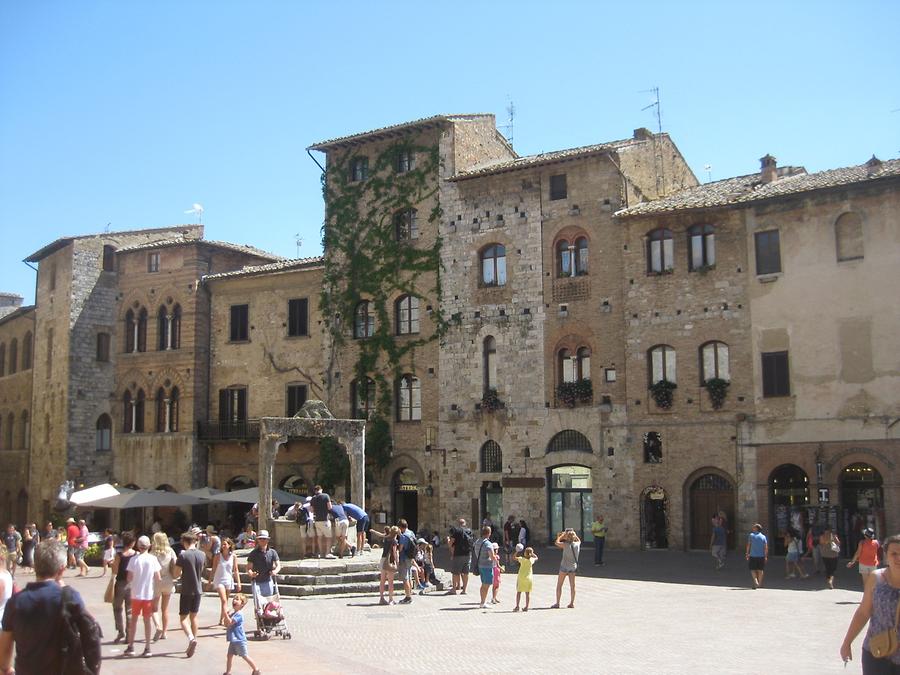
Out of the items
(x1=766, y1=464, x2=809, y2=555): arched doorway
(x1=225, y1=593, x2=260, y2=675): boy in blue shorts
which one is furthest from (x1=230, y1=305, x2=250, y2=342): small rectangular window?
(x1=225, y1=593, x2=260, y2=675): boy in blue shorts

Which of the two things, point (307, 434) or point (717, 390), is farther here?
point (717, 390)

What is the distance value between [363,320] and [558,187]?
8.96 metres

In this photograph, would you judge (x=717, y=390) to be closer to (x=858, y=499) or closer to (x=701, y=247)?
(x=701, y=247)

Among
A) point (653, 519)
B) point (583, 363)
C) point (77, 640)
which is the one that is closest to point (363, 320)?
point (583, 363)

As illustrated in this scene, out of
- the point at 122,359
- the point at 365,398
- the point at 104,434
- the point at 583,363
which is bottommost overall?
the point at 104,434

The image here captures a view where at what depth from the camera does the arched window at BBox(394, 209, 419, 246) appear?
36781 mm

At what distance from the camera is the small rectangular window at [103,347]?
4200 centimetres

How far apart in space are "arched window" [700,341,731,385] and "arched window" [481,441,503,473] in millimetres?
7469

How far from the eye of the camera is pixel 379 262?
122 feet

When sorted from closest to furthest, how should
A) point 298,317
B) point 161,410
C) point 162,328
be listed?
1. point 298,317
2. point 161,410
3. point 162,328

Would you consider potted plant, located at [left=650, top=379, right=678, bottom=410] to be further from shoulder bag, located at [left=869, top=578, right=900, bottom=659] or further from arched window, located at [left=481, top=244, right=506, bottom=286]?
shoulder bag, located at [left=869, top=578, right=900, bottom=659]

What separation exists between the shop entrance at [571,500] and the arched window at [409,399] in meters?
5.73

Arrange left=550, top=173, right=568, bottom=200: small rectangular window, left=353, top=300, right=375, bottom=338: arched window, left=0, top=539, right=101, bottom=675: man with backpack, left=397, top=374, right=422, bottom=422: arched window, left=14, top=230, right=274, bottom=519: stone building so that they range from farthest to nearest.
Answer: left=14, top=230, right=274, bottom=519: stone building → left=353, top=300, right=375, bottom=338: arched window → left=397, top=374, right=422, bottom=422: arched window → left=550, top=173, right=568, bottom=200: small rectangular window → left=0, top=539, right=101, bottom=675: man with backpack

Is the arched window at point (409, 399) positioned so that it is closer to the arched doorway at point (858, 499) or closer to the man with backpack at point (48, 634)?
the arched doorway at point (858, 499)
